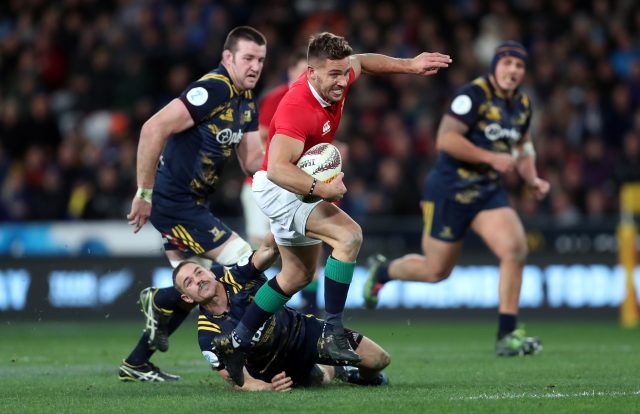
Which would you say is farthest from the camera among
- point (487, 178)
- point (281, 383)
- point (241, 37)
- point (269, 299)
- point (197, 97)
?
point (487, 178)

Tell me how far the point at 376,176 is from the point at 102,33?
574 centimetres

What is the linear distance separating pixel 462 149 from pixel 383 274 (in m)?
1.74

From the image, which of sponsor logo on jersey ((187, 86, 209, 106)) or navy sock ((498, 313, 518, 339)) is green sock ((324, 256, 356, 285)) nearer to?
sponsor logo on jersey ((187, 86, 209, 106))

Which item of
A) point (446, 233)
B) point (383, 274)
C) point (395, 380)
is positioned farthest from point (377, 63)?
point (383, 274)

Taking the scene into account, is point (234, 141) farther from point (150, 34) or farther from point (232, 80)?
point (150, 34)

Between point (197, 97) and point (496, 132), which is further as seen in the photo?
point (496, 132)

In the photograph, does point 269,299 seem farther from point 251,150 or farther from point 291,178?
point 251,150

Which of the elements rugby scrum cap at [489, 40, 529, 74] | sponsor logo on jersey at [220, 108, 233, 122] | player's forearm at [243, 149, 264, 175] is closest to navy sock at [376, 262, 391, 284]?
rugby scrum cap at [489, 40, 529, 74]

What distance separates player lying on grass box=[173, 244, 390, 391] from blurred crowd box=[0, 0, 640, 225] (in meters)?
8.86

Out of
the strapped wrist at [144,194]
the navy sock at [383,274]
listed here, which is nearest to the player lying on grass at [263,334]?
the strapped wrist at [144,194]

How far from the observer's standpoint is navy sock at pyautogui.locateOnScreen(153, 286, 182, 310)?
838cm

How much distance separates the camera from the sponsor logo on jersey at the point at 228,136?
8945 millimetres

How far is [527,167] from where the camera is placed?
11.1m

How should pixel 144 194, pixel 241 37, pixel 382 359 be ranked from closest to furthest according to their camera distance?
pixel 382 359, pixel 144 194, pixel 241 37
